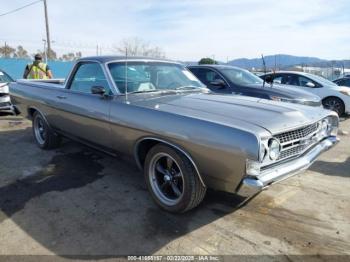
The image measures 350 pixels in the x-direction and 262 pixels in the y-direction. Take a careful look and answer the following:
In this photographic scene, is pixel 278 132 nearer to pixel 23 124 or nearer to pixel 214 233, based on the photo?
pixel 214 233

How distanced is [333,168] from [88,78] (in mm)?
3936

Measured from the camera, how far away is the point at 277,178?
2.96m

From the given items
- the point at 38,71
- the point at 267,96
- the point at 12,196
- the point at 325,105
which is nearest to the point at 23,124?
the point at 38,71

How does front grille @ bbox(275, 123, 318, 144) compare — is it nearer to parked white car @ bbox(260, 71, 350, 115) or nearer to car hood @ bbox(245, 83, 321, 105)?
car hood @ bbox(245, 83, 321, 105)

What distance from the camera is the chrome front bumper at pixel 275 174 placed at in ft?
9.11

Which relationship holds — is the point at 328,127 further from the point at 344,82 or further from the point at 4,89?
the point at 344,82

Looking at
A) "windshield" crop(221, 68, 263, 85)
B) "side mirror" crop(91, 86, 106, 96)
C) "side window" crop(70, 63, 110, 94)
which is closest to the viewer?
"side mirror" crop(91, 86, 106, 96)

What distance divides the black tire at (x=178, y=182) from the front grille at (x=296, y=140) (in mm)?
841

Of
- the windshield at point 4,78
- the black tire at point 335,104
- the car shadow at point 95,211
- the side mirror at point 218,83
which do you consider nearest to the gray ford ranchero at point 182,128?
the car shadow at point 95,211

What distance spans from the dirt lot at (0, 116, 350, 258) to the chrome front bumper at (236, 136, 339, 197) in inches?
21.5

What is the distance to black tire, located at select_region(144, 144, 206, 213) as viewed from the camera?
10.5 feet

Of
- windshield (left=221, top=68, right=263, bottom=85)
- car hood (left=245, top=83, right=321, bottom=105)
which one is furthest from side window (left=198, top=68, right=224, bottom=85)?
car hood (left=245, top=83, right=321, bottom=105)

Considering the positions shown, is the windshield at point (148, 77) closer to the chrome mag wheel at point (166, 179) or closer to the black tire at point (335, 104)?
the chrome mag wheel at point (166, 179)

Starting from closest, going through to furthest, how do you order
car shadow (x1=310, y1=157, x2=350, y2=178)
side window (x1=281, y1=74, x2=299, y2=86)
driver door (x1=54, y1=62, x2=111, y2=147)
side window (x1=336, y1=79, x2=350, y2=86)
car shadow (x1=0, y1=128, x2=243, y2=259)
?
car shadow (x1=0, y1=128, x2=243, y2=259) < driver door (x1=54, y1=62, x2=111, y2=147) < car shadow (x1=310, y1=157, x2=350, y2=178) < side window (x1=281, y1=74, x2=299, y2=86) < side window (x1=336, y1=79, x2=350, y2=86)
